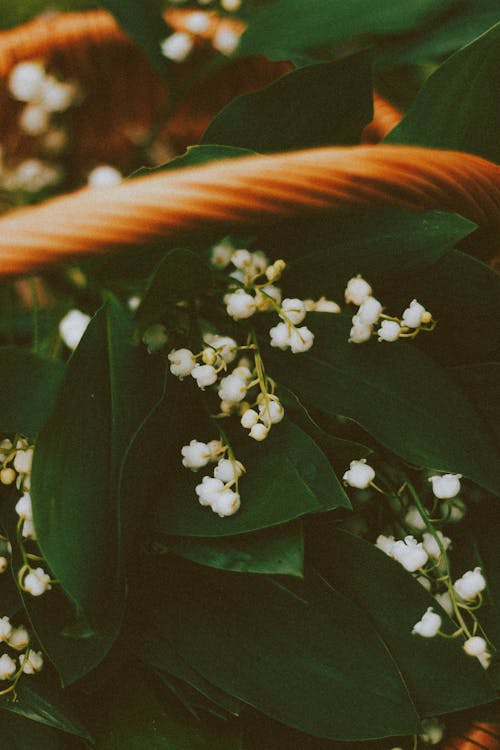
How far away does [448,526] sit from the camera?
532 mm

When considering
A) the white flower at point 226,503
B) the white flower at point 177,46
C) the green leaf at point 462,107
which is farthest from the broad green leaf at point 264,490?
the white flower at point 177,46

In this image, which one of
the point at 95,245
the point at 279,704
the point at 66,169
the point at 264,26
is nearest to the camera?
the point at 95,245

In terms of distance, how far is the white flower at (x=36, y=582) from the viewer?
1.45 ft

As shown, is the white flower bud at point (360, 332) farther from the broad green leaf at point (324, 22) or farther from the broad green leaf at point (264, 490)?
the broad green leaf at point (324, 22)

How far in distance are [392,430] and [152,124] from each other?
46cm

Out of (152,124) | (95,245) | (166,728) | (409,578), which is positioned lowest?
(166,728)

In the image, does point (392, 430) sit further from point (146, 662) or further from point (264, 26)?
point (264, 26)

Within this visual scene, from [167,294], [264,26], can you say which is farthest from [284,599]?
[264,26]

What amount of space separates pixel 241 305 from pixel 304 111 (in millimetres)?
170

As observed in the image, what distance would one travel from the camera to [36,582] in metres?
0.44

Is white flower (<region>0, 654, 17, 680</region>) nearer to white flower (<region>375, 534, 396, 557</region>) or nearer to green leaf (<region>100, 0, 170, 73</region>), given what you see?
white flower (<region>375, 534, 396, 557</region>)

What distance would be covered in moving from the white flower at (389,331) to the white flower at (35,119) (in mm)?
423

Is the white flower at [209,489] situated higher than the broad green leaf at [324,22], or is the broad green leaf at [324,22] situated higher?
the broad green leaf at [324,22]

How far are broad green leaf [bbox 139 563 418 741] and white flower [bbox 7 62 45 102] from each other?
44 cm
